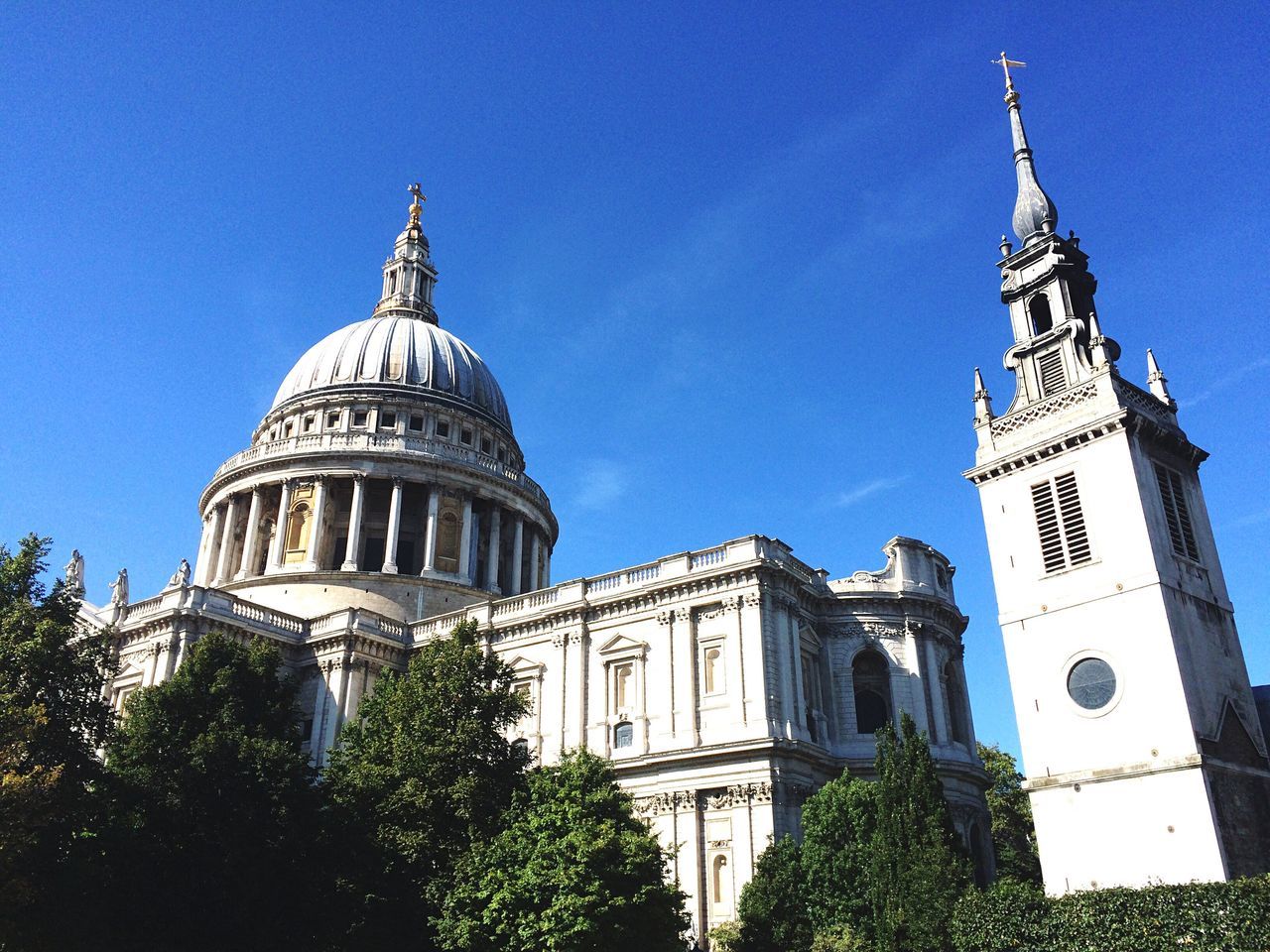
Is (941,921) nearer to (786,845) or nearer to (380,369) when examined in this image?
(786,845)

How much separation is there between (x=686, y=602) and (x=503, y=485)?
24.5 metres

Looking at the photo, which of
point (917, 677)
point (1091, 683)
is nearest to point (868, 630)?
point (917, 677)

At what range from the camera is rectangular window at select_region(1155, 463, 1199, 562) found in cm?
3206

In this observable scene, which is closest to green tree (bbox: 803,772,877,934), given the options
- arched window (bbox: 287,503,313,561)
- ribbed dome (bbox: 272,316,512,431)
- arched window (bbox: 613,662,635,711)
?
arched window (bbox: 613,662,635,711)

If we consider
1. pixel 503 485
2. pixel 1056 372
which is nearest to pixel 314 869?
pixel 1056 372

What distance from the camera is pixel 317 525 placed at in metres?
59.3

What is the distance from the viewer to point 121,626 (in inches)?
1871

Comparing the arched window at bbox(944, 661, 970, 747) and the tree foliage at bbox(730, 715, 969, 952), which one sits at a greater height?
the arched window at bbox(944, 661, 970, 747)

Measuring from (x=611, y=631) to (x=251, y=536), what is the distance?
26.5 m

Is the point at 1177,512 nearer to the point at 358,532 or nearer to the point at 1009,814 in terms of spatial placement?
the point at 1009,814

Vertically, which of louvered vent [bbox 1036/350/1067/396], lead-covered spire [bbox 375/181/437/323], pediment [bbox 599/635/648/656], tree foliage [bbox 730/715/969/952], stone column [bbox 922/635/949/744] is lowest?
tree foliage [bbox 730/715/969/952]

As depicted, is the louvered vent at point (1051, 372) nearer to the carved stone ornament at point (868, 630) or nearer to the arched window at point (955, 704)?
the carved stone ornament at point (868, 630)

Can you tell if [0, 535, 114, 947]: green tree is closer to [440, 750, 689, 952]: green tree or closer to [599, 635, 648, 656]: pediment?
[440, 750, 689, 952]: green tree

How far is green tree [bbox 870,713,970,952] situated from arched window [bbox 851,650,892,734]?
39.2ft
